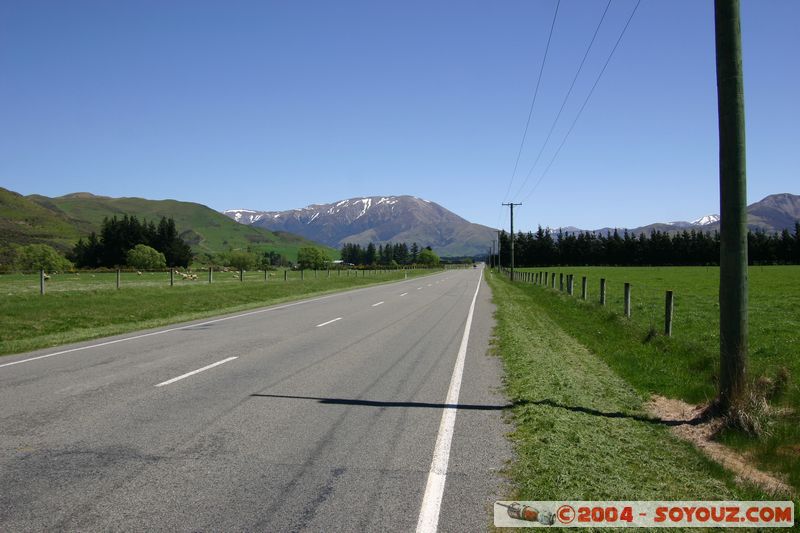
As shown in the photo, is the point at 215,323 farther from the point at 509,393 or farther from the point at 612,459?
the point at 612,459

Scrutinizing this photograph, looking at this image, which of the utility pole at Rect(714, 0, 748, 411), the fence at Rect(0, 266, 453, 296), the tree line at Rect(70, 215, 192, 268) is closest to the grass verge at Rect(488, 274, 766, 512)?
the utility pole at Rect(714, 0, 748, 411)

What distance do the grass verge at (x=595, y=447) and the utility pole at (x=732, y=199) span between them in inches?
43.4

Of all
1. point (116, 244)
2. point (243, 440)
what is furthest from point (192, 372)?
point (116, 244)

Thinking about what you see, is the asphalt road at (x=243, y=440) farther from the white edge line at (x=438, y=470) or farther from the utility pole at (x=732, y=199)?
the utility pole at (x=732, y=199)

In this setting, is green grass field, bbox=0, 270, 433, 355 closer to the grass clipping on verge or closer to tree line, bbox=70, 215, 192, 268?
the grass clipping on verge

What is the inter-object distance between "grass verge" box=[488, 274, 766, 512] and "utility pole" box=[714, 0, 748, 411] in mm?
1102

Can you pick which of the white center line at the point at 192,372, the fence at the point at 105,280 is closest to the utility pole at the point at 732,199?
the white center line at the point at 192,372

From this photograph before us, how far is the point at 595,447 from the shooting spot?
219 inches

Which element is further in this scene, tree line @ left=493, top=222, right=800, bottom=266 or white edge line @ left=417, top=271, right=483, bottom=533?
tree line @ left=493, top=222, right=800, bottom=266

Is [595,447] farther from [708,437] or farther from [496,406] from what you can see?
[496,406]

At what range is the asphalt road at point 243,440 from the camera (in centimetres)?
411

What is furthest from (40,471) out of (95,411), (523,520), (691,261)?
(691,261)

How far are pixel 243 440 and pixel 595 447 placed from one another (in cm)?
350

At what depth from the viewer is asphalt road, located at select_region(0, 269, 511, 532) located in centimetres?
411
